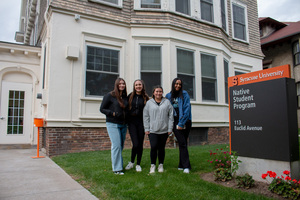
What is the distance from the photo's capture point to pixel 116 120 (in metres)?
4.70

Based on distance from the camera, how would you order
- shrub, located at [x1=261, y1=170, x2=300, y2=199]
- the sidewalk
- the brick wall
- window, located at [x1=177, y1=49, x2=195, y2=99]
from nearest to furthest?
shrub, located at [x1=261, y1=170, x2=300, y2=199]
the sidewalk
the brick wall
window, located at [x1=177, y1=49, x2=195, y2=99]

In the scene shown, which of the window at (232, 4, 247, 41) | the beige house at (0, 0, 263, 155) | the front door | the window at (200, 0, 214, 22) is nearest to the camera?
the beige house at (0, 0, 263, 155)

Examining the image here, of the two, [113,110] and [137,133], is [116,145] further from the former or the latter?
[113,110]

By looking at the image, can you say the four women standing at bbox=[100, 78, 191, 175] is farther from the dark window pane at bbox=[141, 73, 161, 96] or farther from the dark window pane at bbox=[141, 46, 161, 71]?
the dark window pane at bbox=[141, 46, 161, 71]

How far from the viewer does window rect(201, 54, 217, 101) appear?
10.0 meters

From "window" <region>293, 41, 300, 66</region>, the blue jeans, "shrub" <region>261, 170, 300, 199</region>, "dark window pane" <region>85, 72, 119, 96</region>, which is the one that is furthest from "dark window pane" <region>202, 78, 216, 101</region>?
"window" <region>293, 41, 300, 66</region>

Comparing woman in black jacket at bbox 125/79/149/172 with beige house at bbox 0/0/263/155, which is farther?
beige house at bbox 0/0/263/155

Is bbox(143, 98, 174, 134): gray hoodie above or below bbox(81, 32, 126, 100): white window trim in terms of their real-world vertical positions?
below

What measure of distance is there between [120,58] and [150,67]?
1107 millimetres

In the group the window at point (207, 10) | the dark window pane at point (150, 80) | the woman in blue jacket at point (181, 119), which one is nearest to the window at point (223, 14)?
the window at point (207, 10)

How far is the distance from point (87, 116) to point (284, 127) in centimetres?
570

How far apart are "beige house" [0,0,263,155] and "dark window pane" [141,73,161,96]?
0.12 feet

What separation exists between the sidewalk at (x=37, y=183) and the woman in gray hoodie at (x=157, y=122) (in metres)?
1.49

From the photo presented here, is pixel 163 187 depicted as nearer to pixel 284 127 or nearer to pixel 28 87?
pixel 284 127
